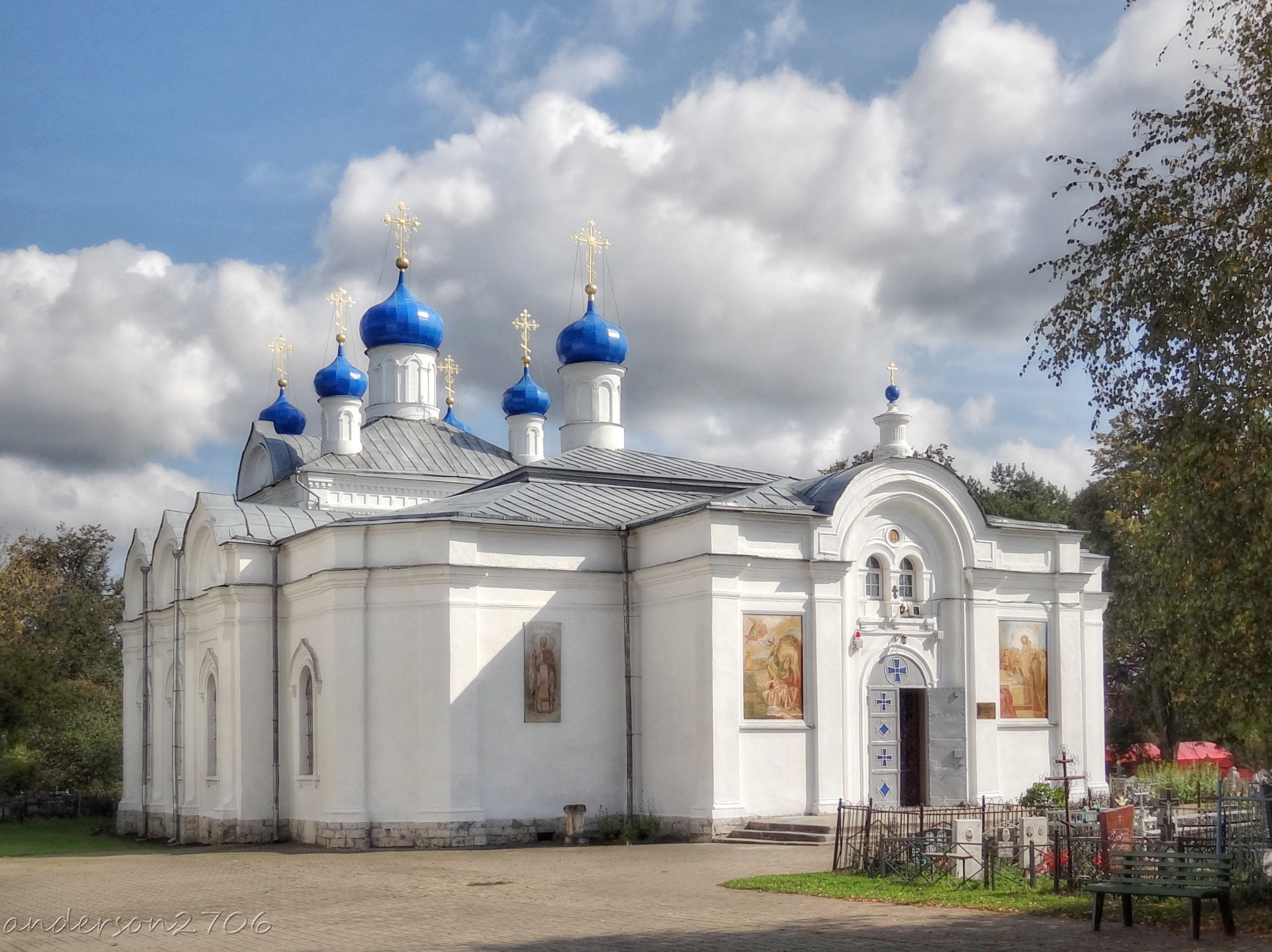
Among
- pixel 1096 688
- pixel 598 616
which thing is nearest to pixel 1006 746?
pixel 1096 688

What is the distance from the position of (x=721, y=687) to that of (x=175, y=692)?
10.8m

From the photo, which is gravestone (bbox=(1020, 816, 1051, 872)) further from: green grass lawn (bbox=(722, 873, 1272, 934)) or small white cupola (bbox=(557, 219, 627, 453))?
small white cupola (bbox=(557, 219, 627, 453))

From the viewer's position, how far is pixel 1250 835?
1200cm

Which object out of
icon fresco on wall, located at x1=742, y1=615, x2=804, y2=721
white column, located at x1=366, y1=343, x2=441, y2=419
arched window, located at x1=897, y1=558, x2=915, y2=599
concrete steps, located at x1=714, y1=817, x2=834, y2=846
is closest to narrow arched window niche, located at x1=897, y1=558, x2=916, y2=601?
arched window, located at x1=897, y1=558, x2=915, y2=599

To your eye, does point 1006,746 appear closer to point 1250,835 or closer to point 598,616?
point 598,616

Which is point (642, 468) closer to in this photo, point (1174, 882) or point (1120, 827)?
point (1120, 827)

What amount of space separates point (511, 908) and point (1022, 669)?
40.4ft

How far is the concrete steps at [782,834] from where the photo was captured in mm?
19312

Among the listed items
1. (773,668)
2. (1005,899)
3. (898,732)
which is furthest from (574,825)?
(1005,899)

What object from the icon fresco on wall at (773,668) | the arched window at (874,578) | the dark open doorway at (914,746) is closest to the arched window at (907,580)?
the arched window at (874,578)

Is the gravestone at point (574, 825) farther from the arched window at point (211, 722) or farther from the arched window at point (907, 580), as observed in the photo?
the arched window at point (211, 722)

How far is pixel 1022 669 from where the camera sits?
2328 centimetres

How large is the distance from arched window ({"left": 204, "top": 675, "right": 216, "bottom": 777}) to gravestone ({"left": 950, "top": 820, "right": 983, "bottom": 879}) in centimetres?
1426

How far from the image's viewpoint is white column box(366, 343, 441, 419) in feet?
105
